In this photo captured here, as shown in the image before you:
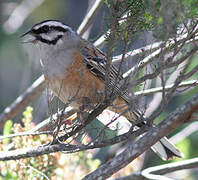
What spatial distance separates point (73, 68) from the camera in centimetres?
405

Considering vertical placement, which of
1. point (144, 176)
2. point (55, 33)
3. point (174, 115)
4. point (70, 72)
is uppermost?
point (55, 33)

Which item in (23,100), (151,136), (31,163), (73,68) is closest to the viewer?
(151,136)

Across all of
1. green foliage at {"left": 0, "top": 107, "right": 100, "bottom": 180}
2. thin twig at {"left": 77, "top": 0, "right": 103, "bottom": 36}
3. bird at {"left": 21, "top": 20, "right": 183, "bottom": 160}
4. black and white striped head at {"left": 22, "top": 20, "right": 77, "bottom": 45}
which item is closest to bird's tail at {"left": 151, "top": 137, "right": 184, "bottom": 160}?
bird at {"left": 21, "top": 20, "right": 183, "bottom": 160}

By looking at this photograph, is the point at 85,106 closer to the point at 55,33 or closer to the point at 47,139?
the point at 47,139

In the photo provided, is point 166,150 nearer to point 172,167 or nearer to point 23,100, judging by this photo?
point 172,167

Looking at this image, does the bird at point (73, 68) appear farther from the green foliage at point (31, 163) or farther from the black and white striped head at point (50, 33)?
the green foliage at point (31, 163)

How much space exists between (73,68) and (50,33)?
2.15 feet

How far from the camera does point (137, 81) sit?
2.99 meters

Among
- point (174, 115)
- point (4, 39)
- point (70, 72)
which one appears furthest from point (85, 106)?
point (4, 39)

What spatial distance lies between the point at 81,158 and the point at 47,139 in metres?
0.46

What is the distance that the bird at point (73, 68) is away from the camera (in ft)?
13.6

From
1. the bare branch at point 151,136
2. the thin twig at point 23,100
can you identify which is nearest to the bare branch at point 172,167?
the bare branch at point 151,136

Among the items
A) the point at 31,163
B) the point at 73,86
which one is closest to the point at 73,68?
the point at 73,86

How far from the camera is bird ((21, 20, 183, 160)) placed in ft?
13.6
